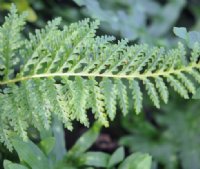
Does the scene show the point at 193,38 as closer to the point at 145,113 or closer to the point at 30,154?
the point at 30,154

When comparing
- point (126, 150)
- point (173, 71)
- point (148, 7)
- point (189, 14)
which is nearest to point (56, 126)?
point (173, 71)

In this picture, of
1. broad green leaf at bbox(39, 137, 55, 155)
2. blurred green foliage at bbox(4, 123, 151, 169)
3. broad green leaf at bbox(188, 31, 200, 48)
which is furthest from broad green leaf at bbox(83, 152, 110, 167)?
broad green leaf at bbox(188, 31, 200, 48)

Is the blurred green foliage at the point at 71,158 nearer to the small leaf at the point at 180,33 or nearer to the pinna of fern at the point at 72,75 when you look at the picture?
the pinna of fern at the point at 72,75

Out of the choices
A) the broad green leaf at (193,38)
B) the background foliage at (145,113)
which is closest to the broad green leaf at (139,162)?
the broad green leaf at (193,38)

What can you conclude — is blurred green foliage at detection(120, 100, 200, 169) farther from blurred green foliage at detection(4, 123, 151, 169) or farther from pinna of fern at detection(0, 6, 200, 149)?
pinna of fern at detection(0, 6, 200, 149)

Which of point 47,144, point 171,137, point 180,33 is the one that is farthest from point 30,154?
point 171,137

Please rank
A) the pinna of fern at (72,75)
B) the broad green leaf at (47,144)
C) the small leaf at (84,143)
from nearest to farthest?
the pinna of fern at (72,75) < the broad green leaf at (47,144) < the small leaf at (84,143)
